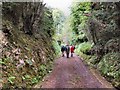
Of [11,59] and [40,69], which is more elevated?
[11,59]

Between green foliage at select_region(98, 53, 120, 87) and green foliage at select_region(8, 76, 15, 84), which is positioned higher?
green foliage at select_region(8, 76, 15, 84)

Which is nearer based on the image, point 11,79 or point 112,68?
point 11,79

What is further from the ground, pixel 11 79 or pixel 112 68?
pixel 11 79

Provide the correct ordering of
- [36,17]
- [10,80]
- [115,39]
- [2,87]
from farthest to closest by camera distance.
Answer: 1. [36,17]
2. [115,39]
3. [10,80]
4. [2,87]

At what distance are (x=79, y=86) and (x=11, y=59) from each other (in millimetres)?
4046

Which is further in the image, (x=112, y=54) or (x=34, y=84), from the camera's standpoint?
(x=112, y=54)

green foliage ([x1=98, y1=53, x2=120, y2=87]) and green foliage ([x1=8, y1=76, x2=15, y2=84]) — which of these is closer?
green foliage ([x1=8, y1=76, x2=15, y2=84])

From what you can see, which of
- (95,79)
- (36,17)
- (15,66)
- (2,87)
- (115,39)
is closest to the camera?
(2,87)

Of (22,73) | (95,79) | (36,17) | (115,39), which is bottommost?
(95,79)

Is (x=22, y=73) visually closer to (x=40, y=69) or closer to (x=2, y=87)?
(x=2, y=87)

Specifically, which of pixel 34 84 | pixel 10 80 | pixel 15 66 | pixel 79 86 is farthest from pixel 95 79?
pixel 10 80

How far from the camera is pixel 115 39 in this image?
63.5 feet

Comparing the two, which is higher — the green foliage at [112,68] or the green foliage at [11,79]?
→ the green foliage at [11,79]

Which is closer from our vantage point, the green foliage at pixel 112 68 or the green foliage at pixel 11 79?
the green foliage at pixel 11 79
